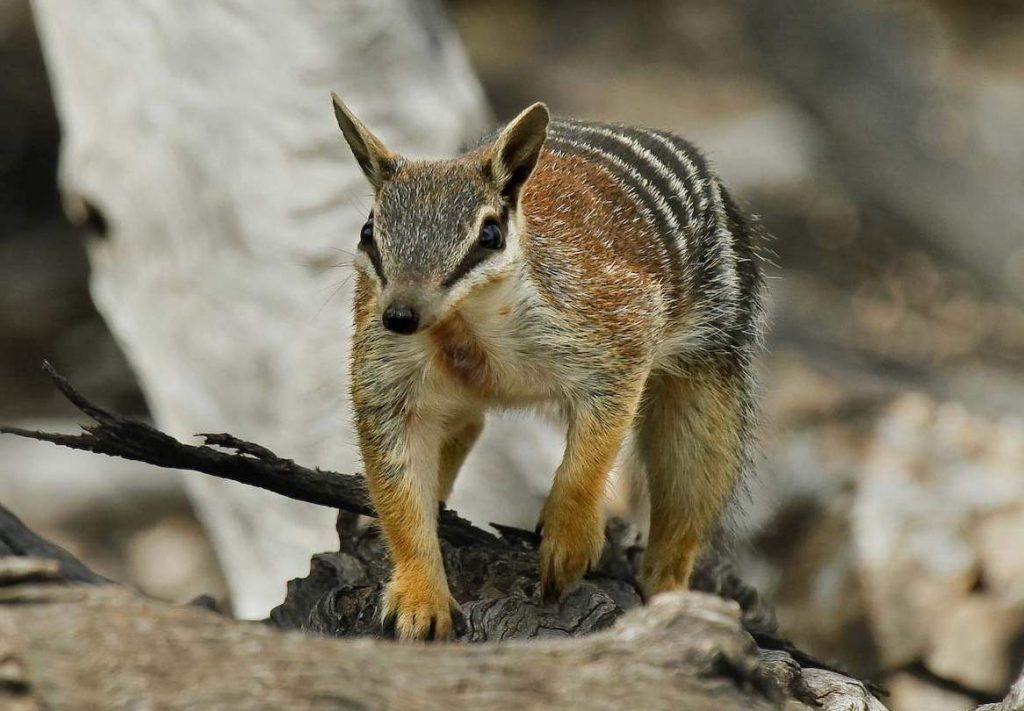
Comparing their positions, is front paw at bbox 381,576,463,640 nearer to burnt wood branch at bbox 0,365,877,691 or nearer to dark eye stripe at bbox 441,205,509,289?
burnt wood branch at bbox 0,365,877,691

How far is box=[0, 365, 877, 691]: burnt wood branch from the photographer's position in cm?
489

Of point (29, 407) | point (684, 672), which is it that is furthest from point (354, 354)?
point (29, 407)

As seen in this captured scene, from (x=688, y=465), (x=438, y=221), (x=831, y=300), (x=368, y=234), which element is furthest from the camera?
(x=831, y=300)

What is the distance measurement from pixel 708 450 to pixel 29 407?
845 centimetres

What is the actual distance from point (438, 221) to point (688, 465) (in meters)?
1.88

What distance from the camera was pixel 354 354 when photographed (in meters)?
5.17

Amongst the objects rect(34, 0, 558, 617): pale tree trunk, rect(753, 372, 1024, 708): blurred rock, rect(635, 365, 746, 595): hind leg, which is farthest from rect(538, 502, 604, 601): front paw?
rect(753, 372, 1024, 708): blurred rock

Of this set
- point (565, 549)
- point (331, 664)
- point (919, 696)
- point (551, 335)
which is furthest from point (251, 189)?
point (331, 664)

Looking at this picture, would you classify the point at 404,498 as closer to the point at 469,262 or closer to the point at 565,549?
the point at 565,549

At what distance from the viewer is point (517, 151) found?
4.88m

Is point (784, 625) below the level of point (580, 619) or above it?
above

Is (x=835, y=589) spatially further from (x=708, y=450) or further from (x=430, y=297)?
(x=430, y=297)

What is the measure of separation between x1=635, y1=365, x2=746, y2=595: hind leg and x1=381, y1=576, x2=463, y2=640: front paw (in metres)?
1.23

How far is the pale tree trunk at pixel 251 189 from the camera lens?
8.02 m
